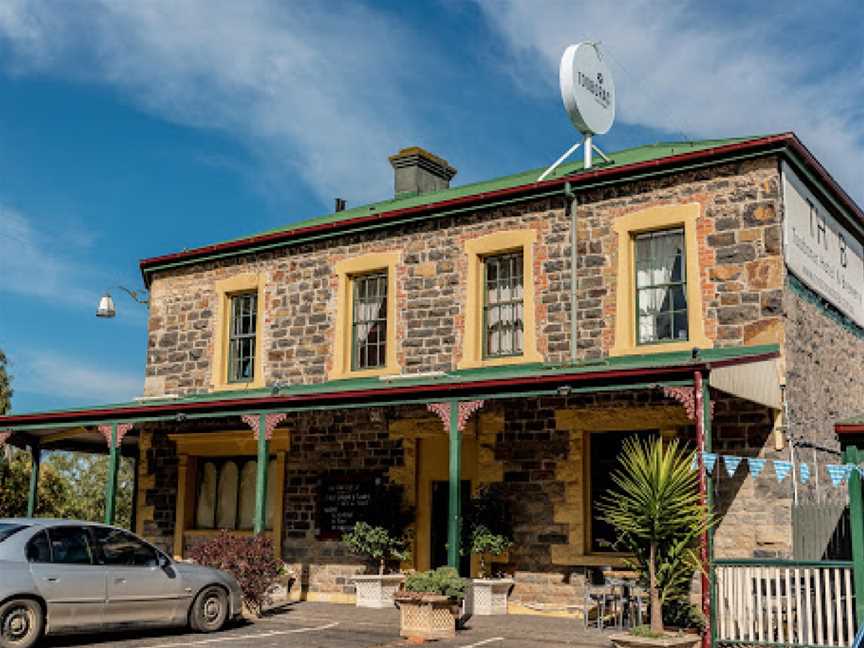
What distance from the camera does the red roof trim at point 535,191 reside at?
1388cm

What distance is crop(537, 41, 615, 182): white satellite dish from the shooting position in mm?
15867

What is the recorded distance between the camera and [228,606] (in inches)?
495

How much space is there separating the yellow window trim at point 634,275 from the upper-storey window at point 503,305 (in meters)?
1.71

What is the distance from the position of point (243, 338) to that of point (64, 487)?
12.4m

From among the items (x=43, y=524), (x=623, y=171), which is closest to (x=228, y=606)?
(x=43, y=524)

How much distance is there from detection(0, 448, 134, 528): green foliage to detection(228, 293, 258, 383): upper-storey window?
5369mm

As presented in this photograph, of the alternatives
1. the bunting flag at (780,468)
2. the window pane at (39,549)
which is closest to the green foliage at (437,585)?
the bunting flag at (780,468)

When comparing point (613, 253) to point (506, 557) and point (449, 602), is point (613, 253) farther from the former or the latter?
point (449, 602)

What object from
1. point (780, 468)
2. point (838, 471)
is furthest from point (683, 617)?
point (838, 471)

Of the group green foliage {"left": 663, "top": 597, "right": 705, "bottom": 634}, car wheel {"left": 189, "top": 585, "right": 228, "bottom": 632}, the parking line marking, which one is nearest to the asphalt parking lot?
the parking line marking

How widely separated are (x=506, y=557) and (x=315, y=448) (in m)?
4.16

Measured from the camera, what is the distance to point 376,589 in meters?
15.5

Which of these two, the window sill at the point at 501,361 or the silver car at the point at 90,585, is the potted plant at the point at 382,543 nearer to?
the window sill at the point at 501,361

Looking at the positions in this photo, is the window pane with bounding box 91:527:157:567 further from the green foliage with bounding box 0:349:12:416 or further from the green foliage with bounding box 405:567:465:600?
the green foliage with bounding box 0:349:12:416
